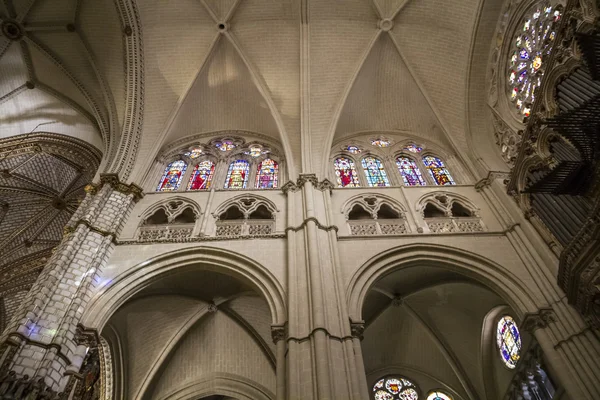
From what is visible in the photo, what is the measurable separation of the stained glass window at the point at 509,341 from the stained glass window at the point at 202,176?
30.7 feet

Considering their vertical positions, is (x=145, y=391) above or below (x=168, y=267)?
below

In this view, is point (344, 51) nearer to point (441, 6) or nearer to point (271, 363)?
point (441, 6)

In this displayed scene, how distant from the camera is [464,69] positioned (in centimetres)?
1430

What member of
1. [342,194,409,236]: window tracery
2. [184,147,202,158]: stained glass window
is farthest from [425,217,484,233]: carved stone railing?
[184,147,202,158]: stained glass window

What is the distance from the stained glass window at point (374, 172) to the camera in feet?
44.0

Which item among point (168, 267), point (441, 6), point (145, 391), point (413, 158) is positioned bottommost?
point (145, 391)

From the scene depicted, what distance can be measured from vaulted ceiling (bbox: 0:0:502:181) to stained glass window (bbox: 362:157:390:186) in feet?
4.91

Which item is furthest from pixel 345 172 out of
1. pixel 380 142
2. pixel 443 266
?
pixel 443 266

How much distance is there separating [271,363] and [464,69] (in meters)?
11.3

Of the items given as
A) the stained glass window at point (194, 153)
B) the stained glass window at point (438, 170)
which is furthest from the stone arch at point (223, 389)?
the stained glass window at point (438, 170)

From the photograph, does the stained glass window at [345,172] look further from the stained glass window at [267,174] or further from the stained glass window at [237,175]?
the stained glass window at [237,175]

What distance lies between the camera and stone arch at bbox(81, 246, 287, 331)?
28.3ft

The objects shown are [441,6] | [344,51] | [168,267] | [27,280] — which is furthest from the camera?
[27,280]

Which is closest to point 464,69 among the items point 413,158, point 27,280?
point 413,158
